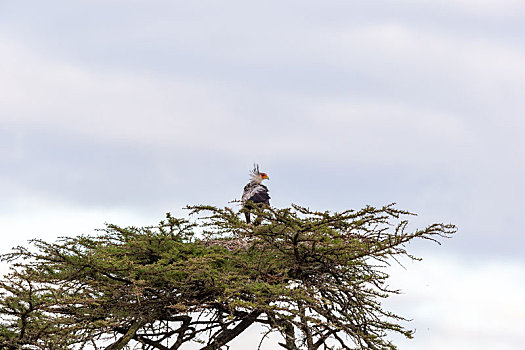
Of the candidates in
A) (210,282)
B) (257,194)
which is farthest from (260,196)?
(210,282)

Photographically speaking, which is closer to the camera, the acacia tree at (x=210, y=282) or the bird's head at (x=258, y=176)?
the acacia tree at (x=210, y=282)

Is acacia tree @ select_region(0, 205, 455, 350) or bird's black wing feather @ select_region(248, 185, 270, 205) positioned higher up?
bird's black wing feather @ select_region(248, 185, 270, 205)

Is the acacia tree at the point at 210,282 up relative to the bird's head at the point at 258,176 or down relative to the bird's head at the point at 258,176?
down

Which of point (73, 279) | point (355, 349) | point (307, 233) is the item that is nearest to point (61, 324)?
point (73, 279)

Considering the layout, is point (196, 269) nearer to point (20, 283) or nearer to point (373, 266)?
point (20, 283)

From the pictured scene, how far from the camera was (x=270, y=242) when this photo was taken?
10.7 m

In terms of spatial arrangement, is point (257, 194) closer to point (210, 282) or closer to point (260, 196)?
point (260, 196)

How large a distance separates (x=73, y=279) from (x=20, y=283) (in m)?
1.81

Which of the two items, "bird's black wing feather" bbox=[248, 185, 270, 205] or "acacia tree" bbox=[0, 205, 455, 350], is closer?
"acacia tree" bbox=[0, 205, 455, 350]

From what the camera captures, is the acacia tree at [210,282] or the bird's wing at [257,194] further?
the bird's wing at [257,194]

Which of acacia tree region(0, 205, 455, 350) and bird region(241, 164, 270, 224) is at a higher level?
bird region(241, 164, 270, 224)

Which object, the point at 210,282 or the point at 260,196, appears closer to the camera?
the point at 210,282

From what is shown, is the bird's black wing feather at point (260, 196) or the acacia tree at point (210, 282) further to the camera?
the bird's black wing feather at point (260, 196)

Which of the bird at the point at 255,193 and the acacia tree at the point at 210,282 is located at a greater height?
the bird at the point at 255,193
